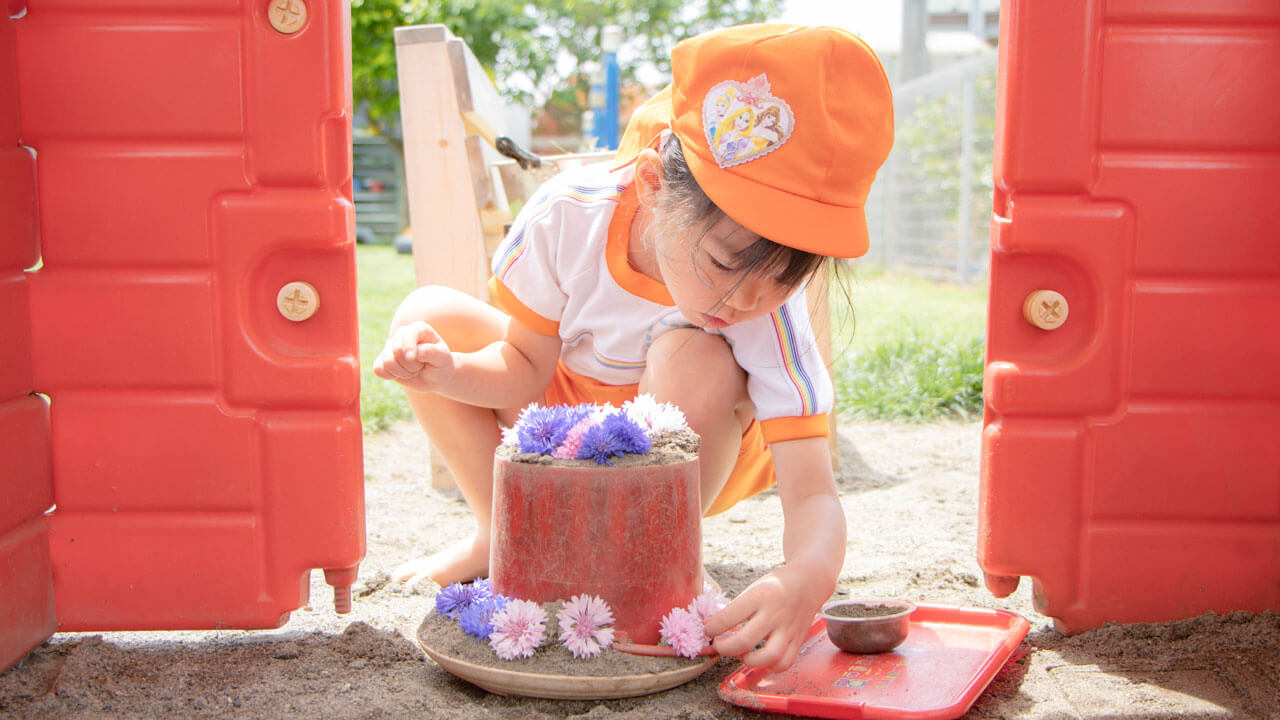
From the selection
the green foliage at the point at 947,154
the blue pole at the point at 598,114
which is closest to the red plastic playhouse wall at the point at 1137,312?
the blue pole at the point at 598,114

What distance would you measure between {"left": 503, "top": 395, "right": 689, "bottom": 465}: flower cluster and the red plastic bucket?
3cm

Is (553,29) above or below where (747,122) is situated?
above

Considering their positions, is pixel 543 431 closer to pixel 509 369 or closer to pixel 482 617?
pixel 482 617

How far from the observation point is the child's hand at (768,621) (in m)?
1.23

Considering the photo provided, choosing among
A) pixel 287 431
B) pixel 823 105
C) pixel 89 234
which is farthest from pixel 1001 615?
pixel 89 234

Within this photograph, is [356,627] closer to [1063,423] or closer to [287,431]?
[287,431]

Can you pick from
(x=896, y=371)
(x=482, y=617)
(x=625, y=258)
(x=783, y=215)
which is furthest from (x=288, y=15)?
(x=896, y=371)

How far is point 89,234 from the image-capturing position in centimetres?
135

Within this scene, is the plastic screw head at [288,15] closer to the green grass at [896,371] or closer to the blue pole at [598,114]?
the green grass at [896,371]

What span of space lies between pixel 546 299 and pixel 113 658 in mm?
769

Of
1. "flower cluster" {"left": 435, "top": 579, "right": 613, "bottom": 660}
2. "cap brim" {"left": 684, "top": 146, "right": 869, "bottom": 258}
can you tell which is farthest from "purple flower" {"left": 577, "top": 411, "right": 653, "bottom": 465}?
"cap brim" {"left": 684, "top": 146, "right": 869, "bottom": 258}

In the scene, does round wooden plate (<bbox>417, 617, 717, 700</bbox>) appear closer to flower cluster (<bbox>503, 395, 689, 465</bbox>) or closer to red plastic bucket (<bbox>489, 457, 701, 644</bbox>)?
red plastic bucket (<bbox>489, 457, 701, 644</bbox>)

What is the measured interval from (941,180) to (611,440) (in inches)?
291

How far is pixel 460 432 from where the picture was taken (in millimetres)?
1688
